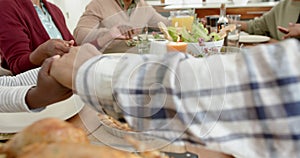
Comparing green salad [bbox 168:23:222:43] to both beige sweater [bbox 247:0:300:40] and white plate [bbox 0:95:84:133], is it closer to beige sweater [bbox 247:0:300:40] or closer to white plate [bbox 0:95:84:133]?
white plate [bbox 0:95:84:133]

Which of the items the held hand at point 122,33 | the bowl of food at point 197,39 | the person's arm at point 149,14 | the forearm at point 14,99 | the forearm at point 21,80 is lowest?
the person's arm at point 149,14

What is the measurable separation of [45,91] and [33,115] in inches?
8.6

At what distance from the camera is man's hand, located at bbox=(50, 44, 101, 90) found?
47 cm

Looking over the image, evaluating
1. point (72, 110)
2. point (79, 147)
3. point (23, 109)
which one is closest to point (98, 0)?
point (72, 110)

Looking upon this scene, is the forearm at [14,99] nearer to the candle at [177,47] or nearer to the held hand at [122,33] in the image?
the candle at [177,47]

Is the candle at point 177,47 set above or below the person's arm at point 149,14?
above

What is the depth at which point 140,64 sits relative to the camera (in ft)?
1.46

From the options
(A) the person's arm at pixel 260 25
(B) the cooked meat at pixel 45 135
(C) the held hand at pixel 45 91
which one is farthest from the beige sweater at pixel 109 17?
(B) the cooked meat at pixel 45 135

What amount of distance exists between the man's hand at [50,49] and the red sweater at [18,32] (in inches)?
1.6

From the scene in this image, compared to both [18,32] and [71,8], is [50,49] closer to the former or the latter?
[18,32]

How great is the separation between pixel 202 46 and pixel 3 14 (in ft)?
2.66

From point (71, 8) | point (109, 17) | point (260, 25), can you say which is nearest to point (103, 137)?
point (109, 17)

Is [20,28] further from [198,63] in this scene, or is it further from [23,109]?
[198,63]

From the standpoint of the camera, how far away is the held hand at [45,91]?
1.68ft
